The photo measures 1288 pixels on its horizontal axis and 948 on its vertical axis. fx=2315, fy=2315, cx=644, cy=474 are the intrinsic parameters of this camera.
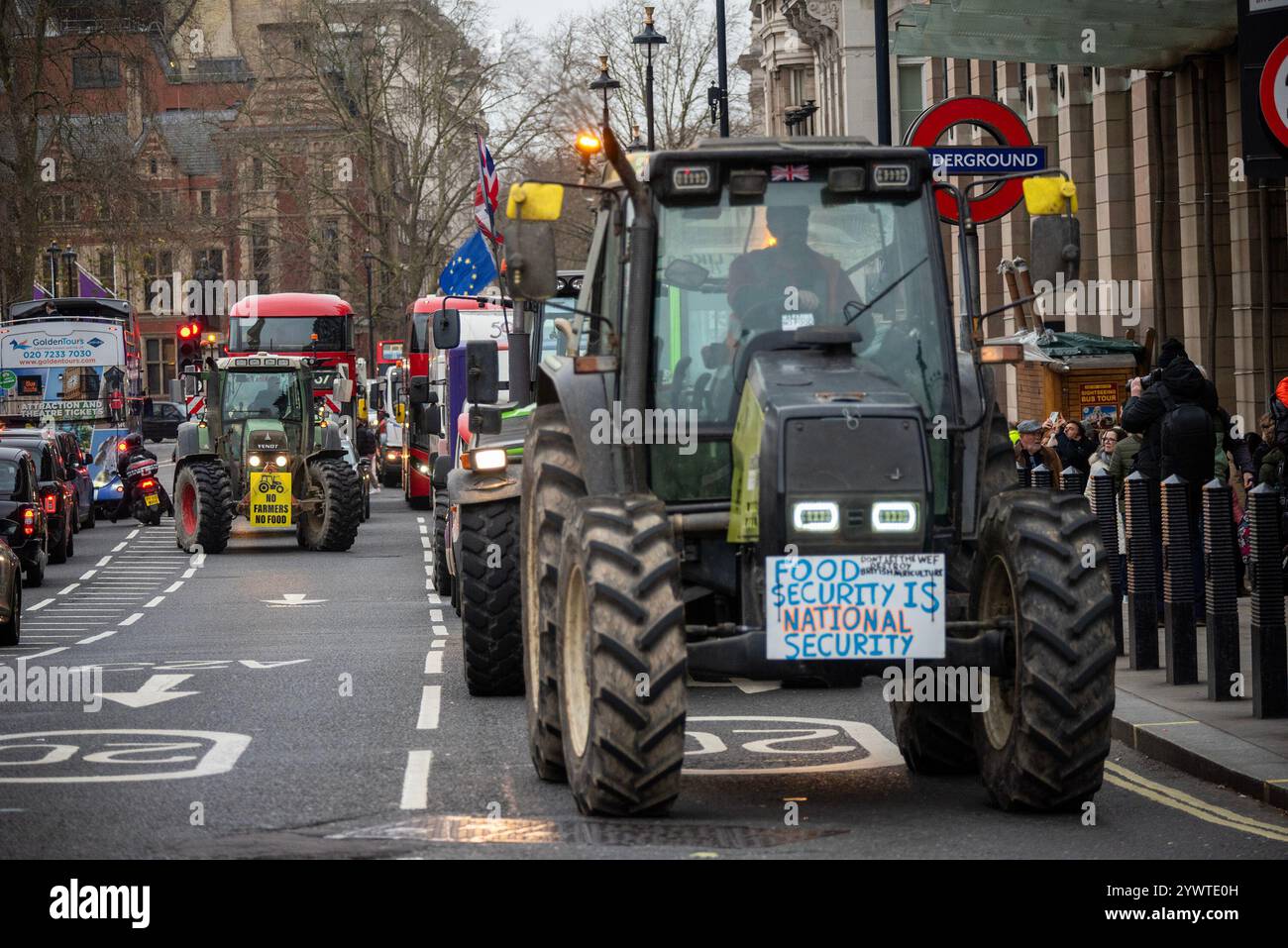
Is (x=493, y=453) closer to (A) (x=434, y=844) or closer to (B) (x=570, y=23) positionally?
(A) (x=434, y=844)

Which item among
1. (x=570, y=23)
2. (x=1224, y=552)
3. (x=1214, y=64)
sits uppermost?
(x=570, y=23)

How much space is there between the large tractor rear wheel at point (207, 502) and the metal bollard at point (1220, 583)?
22255 millimetres

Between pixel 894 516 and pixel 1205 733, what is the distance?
10.6 ft

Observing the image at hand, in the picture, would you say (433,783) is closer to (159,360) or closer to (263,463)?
(263,463)

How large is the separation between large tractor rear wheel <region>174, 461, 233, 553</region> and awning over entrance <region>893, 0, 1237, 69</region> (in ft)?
40.4

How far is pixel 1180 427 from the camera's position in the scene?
1705 centimetres

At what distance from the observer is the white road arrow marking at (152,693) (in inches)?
581

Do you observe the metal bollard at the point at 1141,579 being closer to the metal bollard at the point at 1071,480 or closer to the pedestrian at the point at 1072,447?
the metal bollard at the point at 1071,480

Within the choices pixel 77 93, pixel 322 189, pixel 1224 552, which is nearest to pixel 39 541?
pixel 1224 552

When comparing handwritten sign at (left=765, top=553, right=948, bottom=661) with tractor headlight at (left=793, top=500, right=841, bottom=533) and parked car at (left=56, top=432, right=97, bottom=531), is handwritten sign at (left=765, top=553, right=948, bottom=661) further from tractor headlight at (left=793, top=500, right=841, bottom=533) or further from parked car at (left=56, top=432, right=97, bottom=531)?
parked car at (left=56, top=432, right=97, bottom=531)

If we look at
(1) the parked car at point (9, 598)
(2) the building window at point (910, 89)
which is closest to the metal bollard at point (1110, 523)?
(1) the parked car at point (9, 598)

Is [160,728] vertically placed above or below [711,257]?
below

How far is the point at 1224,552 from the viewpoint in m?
12.6
